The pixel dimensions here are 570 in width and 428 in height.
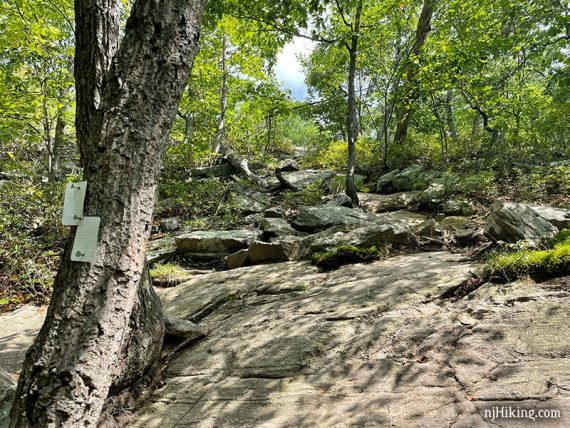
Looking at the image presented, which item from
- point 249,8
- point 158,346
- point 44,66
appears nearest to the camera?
point 158,346

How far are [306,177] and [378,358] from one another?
1030 centimetres

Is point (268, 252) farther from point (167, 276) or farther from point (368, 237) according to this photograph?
point (167, 276)

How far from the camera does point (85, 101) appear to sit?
2705 mm

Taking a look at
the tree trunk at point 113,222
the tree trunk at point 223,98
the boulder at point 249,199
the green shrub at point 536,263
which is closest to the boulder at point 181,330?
the tree trunk at point 113,222

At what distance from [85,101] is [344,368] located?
2.95 m

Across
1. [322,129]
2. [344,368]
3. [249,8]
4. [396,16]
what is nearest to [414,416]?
[344,368]

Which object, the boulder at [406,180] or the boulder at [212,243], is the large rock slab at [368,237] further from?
the boulder at [406,180]

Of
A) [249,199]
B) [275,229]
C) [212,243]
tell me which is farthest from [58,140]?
[275,229]

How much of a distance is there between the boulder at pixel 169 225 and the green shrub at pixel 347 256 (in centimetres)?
488

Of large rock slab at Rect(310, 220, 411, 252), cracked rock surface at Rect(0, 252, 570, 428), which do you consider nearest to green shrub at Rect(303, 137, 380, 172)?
large rock slab at Rect(310, 220, 411, 252)

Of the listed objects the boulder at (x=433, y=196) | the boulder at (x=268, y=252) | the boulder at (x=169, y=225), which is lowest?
the boulder at (x=268, y=252)

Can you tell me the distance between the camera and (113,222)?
6.71 ft

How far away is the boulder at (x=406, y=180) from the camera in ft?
33.6

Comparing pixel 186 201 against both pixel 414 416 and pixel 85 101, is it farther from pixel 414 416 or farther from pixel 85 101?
pixel 414 416
